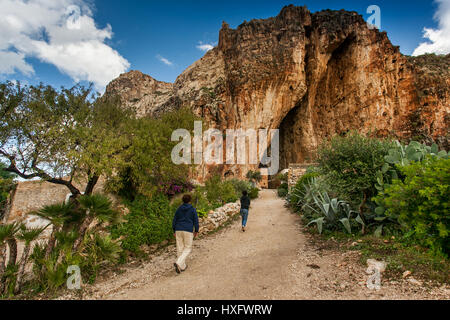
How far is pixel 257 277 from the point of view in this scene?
3826mm

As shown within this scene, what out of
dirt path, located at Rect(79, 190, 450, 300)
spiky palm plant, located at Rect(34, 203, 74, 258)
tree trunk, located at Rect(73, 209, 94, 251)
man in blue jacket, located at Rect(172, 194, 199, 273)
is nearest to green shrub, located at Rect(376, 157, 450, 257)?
dirt path, located at Rect(79, 190, 450, 300)

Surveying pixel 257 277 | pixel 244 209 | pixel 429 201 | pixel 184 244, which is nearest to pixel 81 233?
pixel 184 244

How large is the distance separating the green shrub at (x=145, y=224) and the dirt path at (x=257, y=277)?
635mm

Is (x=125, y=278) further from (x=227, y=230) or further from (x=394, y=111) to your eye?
(x=394, y=111)

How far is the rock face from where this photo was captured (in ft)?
84.5

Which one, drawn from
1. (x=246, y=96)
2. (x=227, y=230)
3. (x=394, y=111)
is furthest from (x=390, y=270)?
(x=394, y=111)

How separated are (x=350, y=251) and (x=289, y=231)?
8.31ft

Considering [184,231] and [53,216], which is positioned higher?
[53,216]

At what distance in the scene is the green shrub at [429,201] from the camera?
126 inches

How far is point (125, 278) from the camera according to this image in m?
4.61

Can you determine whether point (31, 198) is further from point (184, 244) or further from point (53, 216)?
point (184, 244)

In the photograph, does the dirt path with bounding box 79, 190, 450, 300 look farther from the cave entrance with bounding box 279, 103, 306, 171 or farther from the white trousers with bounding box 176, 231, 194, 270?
the cave entrance with bounding box 279, 103, 306, 171

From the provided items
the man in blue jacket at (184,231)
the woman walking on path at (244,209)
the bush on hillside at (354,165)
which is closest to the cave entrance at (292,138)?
the woman walking on path at (244,209)

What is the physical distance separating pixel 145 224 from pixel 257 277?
4163 mm
